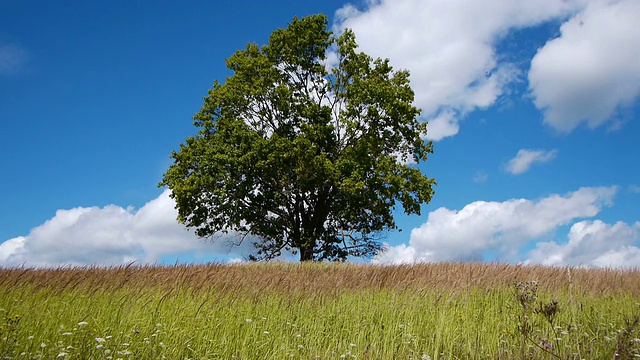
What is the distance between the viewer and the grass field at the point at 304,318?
652cm

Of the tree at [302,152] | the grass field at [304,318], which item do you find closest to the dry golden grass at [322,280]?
the grass field at [304,318]

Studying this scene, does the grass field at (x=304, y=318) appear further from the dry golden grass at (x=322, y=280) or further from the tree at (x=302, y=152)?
the tree at (x=302, y=152)

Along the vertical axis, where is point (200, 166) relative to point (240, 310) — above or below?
above

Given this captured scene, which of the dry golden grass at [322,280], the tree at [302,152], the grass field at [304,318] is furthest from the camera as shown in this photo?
the tree at [302,152]

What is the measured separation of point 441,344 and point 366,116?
1776 cm

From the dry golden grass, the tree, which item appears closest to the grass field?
the dry golden grass

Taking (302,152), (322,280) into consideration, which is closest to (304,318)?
(322,280)

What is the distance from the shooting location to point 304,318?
8.34m

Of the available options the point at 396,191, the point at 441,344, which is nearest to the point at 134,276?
the point at 441,344

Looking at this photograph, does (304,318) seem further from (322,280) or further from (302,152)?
(302,152)

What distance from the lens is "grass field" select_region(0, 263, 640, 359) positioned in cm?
652

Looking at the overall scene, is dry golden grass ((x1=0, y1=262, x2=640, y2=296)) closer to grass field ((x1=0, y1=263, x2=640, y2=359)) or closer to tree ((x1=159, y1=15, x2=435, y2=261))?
grass field ((x1=0, y1=263, x2=640, y2=359))

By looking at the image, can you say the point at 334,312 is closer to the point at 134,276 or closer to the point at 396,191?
the point at 134,276

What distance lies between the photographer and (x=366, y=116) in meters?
24.2
